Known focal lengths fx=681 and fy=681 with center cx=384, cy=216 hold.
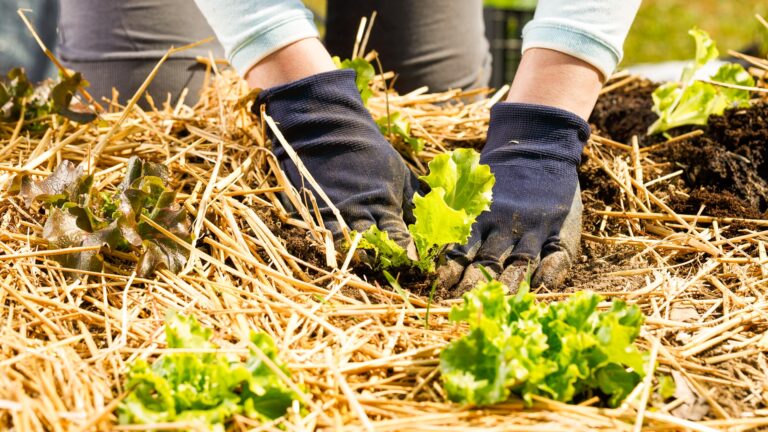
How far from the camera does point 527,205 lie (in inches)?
51.3

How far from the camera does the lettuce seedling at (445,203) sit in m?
1.15

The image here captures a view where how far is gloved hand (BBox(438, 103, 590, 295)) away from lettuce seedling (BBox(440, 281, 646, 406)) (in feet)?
0.95

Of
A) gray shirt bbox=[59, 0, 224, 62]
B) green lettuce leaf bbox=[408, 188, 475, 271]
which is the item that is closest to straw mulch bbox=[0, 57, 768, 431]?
green lettuce leaf bbox=[408, 188, 475, 271]

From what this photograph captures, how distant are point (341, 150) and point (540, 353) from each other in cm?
66

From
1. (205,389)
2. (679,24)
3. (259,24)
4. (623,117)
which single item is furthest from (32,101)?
(679,24)

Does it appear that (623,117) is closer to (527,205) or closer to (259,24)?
(527,205)

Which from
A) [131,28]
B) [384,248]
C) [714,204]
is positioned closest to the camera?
[384,248]

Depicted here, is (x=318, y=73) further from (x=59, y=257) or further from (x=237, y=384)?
(x=237, y=384)

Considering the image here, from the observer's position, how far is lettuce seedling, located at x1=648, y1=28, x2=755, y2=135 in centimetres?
172

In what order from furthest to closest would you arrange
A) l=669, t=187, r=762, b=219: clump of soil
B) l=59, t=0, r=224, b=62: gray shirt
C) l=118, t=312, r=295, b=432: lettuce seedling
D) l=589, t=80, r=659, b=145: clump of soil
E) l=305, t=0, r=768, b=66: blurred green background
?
1. l=305, t=0, r=768, b=66: blurred green background
2. l=59, t=0, r=224, b=62: gray shirt
3. l=589, t=80, r=659, b=145: clump of soil
4. l=669, t=187, r=762, b=219: clump of soil
5. l=118, t=312, r=295, b=432: lettuce seedling

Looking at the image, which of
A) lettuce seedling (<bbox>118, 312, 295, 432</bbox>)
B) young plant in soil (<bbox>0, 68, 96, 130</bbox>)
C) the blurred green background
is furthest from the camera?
the blurred green background

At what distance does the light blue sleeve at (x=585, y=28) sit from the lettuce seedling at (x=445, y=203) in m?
0.35

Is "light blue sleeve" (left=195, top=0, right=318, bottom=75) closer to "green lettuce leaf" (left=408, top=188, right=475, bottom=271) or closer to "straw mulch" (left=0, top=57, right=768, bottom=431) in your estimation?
"straw mulch" (left=0, top=57, right=768, bottom=431)

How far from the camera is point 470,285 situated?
120 centimetres
